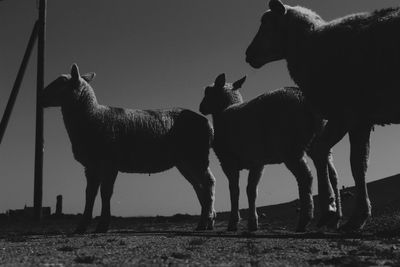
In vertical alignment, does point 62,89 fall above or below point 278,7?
below

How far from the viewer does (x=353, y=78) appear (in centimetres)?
680

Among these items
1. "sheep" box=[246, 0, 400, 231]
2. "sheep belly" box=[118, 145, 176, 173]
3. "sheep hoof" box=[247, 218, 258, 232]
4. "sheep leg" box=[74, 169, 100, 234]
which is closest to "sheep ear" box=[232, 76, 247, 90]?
"sheep belly" box=[118, 145, 176, 173]

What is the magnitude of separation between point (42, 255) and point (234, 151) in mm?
4900

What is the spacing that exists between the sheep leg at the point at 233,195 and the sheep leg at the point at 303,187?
5.37 ft

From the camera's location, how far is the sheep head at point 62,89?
985cm

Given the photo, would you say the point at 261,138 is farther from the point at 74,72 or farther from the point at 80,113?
the point at 74,72

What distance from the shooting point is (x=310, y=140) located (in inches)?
318

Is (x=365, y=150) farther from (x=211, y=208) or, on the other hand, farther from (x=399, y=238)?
(x=211, y=208)

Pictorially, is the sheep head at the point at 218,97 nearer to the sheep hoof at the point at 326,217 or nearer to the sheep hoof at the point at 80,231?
the sheep hoof at the point at 80,231

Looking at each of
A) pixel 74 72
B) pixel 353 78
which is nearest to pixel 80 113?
pixel 74 72

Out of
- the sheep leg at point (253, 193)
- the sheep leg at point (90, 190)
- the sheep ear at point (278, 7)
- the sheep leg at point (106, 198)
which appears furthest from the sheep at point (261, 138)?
the sheep leg at point (90, 190)

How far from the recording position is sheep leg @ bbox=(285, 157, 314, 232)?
752 cm

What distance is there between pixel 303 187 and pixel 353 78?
6.05 feet

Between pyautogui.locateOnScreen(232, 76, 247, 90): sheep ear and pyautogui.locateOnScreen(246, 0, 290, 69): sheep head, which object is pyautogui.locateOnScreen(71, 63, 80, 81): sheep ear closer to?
pyautogui.locateOnScreen(232, 76, 247, 90): sheep ear
